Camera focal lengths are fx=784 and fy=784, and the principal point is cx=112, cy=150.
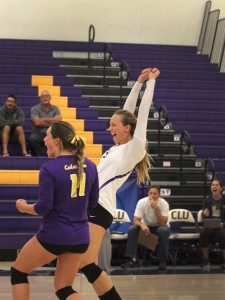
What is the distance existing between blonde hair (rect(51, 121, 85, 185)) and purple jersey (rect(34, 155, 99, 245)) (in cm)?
4

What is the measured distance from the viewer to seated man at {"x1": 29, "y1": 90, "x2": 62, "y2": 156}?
13.0 metres

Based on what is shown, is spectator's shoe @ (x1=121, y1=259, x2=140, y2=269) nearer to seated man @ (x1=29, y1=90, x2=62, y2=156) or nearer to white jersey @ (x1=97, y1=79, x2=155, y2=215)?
seated man @ (x1=29, y1=90, x2=62, y2=156)

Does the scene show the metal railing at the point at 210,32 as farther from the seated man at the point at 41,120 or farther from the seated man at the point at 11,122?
the seated man at the point at 11,122

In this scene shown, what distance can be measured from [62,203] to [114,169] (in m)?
0.91

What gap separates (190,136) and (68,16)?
493cm

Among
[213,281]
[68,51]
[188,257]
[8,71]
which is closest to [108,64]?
[68,51]

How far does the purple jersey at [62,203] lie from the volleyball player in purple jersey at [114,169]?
605 mm

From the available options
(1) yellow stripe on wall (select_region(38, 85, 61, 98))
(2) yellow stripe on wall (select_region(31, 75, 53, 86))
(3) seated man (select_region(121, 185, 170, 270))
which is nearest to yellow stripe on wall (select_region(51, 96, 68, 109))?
(1) yellow stripe on wall (select_region(38, 85, 61, 98))

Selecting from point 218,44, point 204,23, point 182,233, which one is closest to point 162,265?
point 182,233

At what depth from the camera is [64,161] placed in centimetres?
496

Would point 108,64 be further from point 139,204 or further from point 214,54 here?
point 139,204

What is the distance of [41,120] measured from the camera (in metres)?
12.9

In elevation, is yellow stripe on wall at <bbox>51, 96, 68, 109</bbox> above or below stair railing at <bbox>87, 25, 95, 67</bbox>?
below

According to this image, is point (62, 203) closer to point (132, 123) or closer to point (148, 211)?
point (132, 123)
